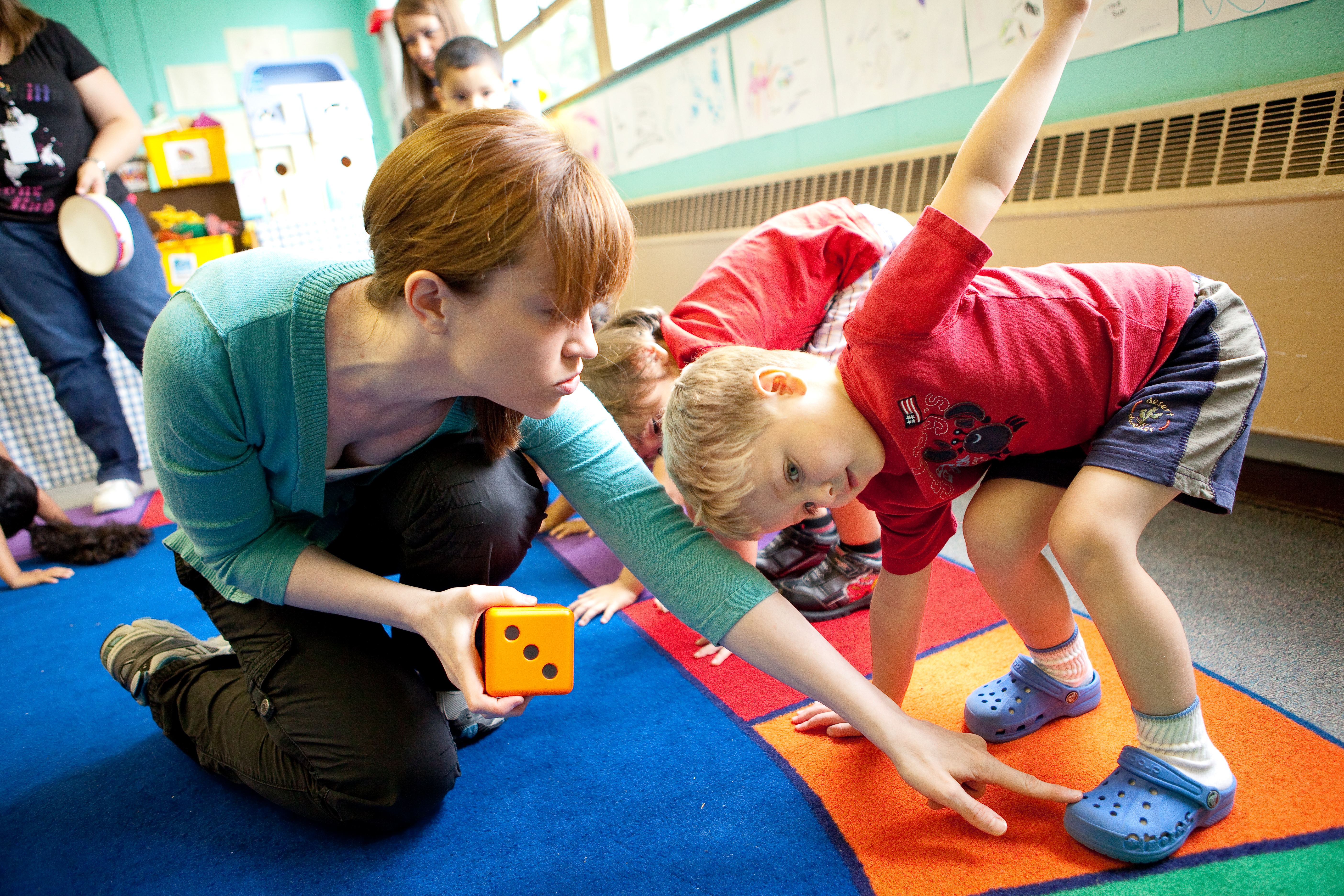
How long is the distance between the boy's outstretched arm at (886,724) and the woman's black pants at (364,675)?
0.97 feet

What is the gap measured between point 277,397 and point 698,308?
→ 0.54m

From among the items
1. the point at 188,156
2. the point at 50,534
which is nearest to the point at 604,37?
the point at 188,156

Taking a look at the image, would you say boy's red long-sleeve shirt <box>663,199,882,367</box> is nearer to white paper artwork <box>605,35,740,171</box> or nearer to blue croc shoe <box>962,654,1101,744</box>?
blue croc shoe <box>962,654,1101,744</box>

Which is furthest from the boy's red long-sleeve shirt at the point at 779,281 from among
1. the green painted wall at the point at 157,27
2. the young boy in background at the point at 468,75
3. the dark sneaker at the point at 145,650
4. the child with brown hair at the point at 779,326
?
the green painted wall at the point at 157,27

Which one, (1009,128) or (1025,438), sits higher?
(1009,128)

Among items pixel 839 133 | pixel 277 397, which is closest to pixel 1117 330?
pixel 277 397

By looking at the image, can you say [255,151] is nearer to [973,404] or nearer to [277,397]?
[277,397]

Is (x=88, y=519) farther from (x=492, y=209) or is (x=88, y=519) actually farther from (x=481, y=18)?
(x=481, y=18)

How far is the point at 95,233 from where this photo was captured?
1807 millimetres

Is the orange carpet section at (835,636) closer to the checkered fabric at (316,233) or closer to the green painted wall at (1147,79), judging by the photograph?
the green painted wall at (1147,79)

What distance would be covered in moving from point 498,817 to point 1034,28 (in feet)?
4.81

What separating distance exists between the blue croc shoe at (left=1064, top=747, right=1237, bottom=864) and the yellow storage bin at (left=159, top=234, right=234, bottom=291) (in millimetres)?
2396

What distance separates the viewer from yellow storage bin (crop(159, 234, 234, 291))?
2260 mm

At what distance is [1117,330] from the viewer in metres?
0.70
